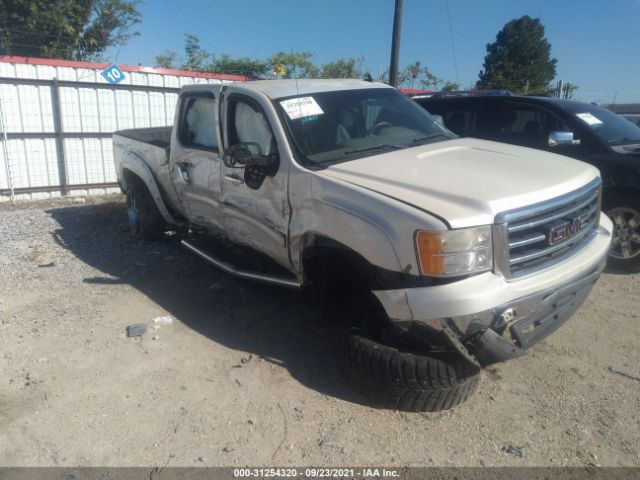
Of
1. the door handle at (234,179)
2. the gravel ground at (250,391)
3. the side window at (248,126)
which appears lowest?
the gravel ground at (250,391)

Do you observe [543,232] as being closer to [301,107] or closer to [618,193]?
[301,107]

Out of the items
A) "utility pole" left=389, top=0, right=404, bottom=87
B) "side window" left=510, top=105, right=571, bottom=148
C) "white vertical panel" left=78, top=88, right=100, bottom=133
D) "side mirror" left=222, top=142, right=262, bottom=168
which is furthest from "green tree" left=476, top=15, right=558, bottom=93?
"side mirror" left=222, top=142, right=262, bottom=168

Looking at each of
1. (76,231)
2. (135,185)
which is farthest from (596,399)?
(76,231)

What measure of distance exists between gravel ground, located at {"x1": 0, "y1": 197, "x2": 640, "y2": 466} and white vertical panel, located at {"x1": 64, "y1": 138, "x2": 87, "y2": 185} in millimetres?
5783

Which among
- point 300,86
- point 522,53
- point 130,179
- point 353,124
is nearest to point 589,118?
point 353,124

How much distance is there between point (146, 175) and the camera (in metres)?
5.86

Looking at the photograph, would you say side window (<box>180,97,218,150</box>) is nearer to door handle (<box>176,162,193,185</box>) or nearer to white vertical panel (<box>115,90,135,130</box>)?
door handle (<box>176,162,193,185</box>)

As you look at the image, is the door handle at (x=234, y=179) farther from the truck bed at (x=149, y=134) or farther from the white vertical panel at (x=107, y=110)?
the white vertical panel at (x=107, y=110)

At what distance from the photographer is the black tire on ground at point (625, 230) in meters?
5.07

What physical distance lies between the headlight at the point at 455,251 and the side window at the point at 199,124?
260 centimetres

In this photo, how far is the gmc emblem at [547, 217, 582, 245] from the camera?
293 centimetres

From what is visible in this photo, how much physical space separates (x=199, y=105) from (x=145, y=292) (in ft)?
6.33

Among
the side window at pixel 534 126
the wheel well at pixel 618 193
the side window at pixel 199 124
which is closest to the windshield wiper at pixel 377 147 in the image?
the side window at pixel 199 124

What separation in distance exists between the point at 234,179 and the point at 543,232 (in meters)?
2.45
